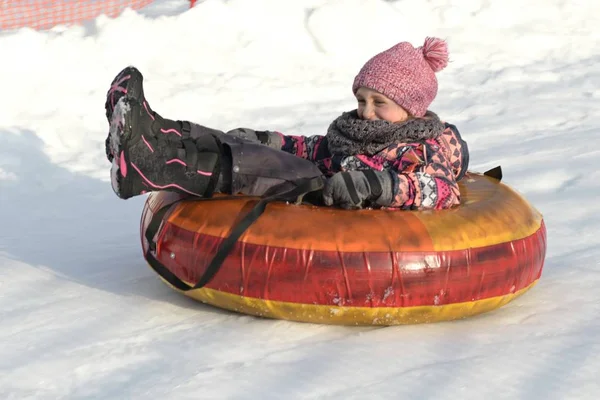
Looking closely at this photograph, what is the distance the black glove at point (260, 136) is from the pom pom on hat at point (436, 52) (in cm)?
80

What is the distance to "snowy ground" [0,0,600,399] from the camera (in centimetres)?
290

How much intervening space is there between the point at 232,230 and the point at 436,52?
4.08 ft

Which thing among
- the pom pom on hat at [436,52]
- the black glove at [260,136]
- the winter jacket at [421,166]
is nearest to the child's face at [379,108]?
the winter jacket at [421,166]

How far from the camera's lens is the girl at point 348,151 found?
335 centimetres

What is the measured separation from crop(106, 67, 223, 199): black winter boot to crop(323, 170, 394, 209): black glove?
0.49 metres

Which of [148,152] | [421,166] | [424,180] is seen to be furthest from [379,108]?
[148,152]

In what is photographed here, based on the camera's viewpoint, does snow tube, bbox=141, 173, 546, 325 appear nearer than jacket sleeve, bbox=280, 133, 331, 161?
Yes

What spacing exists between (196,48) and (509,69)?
2.91 metres

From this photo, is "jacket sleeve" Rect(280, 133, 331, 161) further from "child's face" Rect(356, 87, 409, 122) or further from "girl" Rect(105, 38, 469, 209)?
"child's face" Rect(356, 87, 409, 122)

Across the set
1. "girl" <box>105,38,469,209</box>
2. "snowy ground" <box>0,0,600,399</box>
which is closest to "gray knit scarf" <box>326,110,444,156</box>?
"girl" <box>105,38,469,209</box>

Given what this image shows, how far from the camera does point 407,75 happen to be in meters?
3.71

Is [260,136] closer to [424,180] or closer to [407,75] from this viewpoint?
[407,75]

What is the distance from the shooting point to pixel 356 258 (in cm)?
313

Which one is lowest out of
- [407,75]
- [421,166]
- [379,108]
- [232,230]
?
[232,230]
